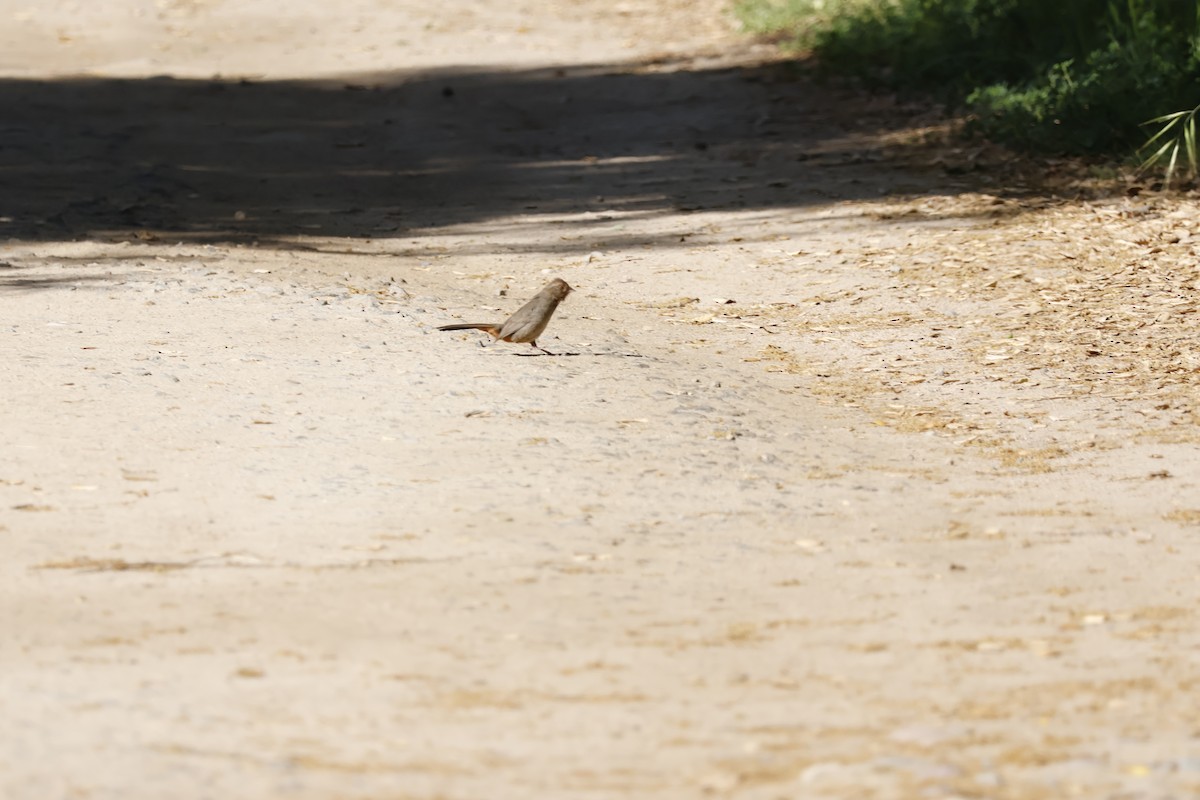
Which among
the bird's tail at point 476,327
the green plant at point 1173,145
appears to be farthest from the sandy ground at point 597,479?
the green plant at point 1173,145

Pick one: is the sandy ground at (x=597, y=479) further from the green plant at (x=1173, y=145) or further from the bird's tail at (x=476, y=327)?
the green plant at (x=1173, y=145)

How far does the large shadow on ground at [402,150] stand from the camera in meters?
9.51

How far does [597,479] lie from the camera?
4.80 m

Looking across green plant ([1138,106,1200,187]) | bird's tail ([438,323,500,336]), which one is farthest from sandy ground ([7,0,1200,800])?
green plant ([1138,106,1200,187])

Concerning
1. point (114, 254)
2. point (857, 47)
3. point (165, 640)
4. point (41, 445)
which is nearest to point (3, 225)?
point (114, 254)

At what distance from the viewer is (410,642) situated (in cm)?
365

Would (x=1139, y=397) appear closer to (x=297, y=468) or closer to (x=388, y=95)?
(x=297, y=468)

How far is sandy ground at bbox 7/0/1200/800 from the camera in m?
3.17

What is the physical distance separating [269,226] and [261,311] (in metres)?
2.58

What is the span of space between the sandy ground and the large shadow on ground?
65mm

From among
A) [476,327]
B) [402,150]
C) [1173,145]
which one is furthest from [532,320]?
[402,150]

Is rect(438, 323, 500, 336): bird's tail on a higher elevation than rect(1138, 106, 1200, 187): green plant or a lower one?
lower

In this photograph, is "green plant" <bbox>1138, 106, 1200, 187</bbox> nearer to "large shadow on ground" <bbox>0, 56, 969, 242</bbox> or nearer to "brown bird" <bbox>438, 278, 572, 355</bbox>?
"large shadow on ground" <bbox>0, 56, 969, 242</bbox>

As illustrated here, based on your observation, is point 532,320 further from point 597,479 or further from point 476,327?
point 597,479
